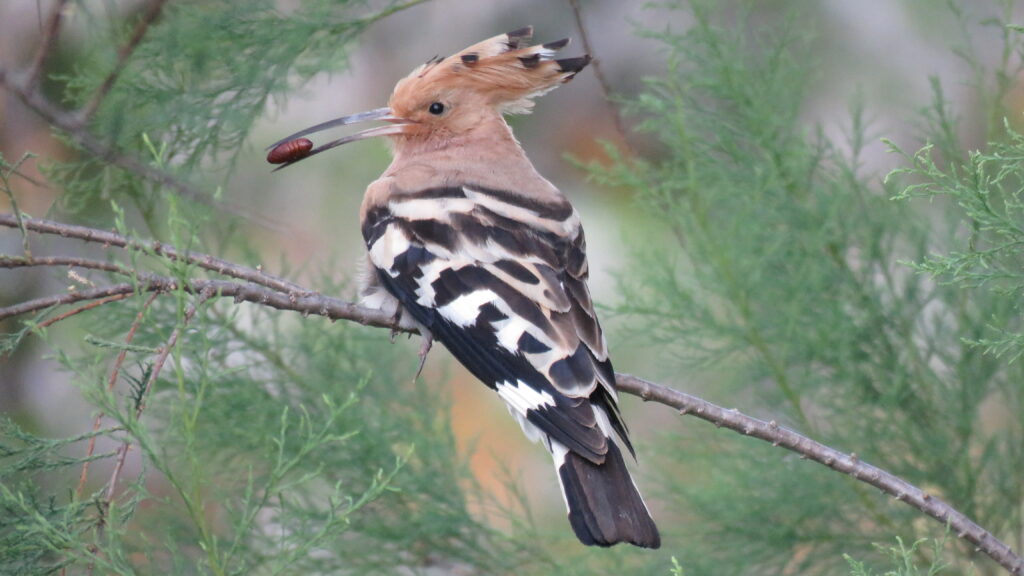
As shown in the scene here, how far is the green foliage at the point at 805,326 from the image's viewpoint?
1887 millimetres

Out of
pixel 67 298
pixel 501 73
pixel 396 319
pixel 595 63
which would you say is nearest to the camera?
pixel 67 298

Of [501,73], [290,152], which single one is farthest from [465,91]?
[290,152]

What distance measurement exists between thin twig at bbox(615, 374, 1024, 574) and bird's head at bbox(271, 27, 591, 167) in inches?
29.0

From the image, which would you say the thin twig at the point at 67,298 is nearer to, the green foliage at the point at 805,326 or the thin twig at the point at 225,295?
the thin twig at the point at 225,295

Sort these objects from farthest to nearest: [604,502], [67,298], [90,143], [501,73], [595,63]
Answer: [501,73], [595,63], [90,143], [604,502], [67,298]

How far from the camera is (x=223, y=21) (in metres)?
1.77

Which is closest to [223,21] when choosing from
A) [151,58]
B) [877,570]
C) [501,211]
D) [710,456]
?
[151,58]

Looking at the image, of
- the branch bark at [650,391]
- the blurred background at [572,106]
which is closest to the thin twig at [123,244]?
the branch bark at [650,391]

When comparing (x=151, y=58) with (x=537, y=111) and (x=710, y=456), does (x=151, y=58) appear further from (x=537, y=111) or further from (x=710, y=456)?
(x=537, y=111)

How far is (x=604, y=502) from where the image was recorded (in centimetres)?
133

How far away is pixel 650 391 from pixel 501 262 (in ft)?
1.22

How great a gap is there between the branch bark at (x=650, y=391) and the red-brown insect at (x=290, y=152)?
33 centimetres

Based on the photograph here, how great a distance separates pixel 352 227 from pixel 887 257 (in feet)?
6.87

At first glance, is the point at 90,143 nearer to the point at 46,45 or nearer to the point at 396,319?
the point at 46,45
